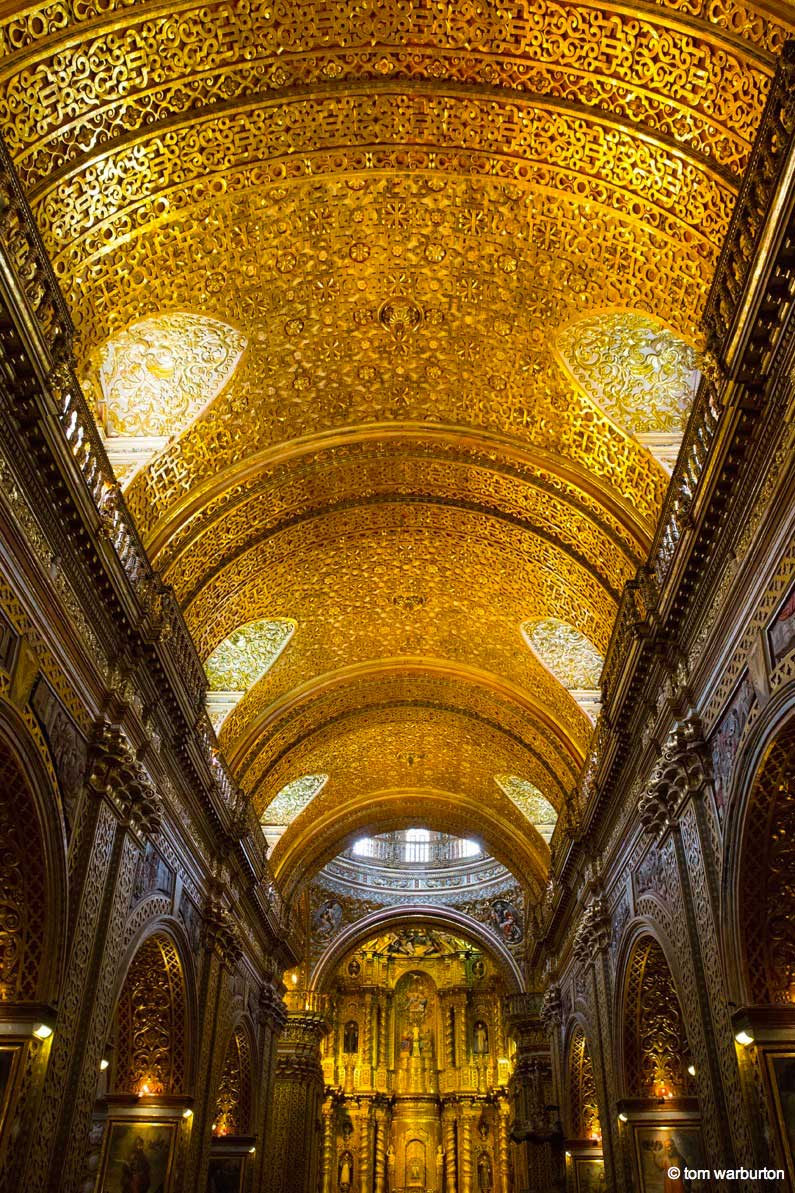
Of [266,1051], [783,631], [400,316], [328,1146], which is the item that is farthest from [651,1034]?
[328,1146]

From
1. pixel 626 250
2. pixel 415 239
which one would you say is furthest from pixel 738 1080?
pixel 415 239

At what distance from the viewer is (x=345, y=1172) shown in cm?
3444

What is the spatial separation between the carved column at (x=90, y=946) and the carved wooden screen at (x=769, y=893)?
6191 mm

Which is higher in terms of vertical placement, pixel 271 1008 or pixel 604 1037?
pixel 271 1008

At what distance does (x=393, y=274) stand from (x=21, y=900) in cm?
752

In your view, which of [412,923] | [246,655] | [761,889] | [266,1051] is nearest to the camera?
[761,889]

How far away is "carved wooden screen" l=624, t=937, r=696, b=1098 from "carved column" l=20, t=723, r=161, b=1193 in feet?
22.0

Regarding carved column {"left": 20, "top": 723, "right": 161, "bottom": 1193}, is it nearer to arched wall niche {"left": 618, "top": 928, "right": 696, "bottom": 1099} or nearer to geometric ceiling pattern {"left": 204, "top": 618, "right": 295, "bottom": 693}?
geometric ceiling pattern {"left": 204, "top": 618, "right": 295, "bottom": 693}

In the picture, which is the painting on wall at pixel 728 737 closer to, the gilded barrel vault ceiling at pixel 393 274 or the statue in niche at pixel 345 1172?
the gilded barrel vault ceiling at pixel 393 274

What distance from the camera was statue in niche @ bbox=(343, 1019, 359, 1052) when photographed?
120 ft

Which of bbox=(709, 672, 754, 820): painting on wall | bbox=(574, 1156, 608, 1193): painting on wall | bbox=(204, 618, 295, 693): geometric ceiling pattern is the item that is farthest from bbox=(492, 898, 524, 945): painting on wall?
bbox=(709, 672, 754, 820): painting on wall

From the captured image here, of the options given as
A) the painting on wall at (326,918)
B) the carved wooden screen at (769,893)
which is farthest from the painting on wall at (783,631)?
the painting on wall at (326,918)

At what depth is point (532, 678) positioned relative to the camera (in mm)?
17062

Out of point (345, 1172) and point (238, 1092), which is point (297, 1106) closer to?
point (238, 1092)
